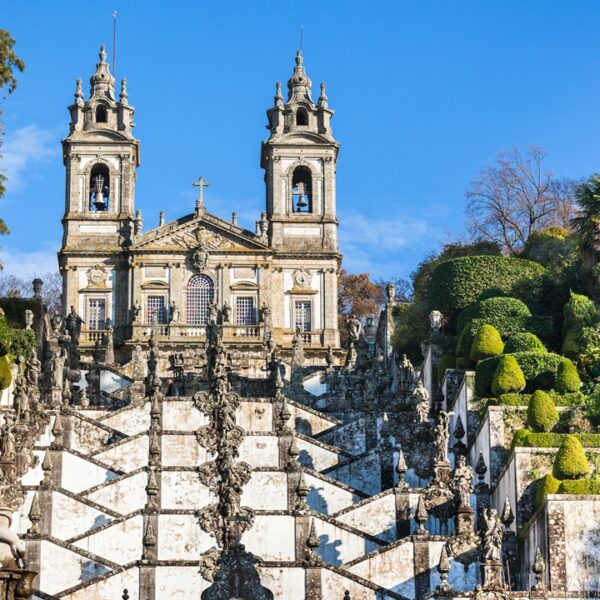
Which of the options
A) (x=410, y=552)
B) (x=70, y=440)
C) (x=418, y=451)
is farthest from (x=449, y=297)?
(x=410, y=552)

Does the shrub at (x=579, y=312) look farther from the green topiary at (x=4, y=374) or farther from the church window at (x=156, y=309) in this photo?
the church window at (x=156, y=309)

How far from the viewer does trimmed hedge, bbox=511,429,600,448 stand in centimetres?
4535

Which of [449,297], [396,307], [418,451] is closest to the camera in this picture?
[418,451]

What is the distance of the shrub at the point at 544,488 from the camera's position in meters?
43.3

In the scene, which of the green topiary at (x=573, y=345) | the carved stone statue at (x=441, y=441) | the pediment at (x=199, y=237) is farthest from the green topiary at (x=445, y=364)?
the pediment at (x=199, y=237)

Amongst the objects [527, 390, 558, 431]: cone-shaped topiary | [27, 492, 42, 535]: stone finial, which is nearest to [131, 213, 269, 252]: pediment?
[527, 390, 558, 431]: cone-shaped topiary

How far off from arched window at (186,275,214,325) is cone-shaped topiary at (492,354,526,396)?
27183 millimetres

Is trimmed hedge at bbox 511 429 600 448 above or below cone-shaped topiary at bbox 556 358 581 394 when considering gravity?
below

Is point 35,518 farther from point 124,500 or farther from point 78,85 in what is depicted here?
point 78,85

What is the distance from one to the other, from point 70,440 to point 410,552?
12.8m

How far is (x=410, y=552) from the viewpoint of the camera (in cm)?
4288

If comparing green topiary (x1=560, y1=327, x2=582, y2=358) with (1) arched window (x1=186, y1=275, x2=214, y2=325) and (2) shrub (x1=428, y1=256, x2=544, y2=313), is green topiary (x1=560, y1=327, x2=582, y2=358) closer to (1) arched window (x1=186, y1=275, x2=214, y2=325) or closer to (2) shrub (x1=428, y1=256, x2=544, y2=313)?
(2) shrub (x1=428, y1=256, x2=544, y2=313)

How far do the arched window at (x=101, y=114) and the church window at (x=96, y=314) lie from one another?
8516 mm

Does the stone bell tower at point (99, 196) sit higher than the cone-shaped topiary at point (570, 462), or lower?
higher
